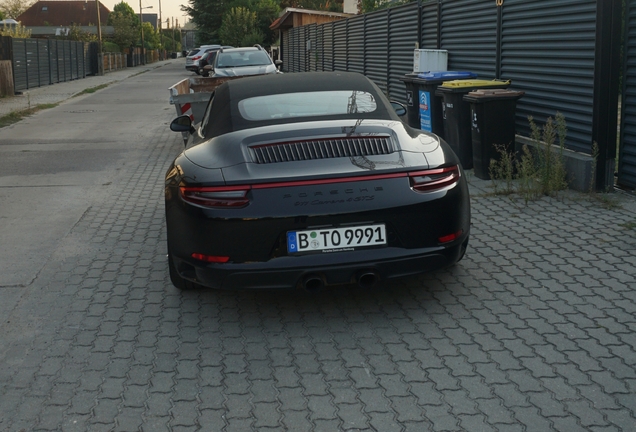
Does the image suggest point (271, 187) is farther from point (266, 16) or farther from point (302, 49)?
point (266, 16)

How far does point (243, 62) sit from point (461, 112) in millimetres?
12517

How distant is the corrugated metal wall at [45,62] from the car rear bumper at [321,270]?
90.8ft

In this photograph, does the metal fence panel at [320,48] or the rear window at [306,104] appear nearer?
the rear window at [306,104]

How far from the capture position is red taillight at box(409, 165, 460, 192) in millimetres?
4602

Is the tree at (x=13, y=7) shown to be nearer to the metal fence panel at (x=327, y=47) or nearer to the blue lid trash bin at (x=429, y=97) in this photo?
the metal fence panel at (x=327, y=47)

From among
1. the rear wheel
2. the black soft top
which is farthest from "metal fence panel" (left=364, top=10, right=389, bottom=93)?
the rear wheel

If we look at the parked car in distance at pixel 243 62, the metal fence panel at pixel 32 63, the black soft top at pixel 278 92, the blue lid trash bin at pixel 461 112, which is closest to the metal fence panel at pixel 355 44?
the parked car in distance at pixel 243 62

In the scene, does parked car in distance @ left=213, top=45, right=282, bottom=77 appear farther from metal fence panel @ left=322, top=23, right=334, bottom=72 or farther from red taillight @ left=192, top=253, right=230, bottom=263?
red taillight @ left=192, top=253, right=230, bottom=263

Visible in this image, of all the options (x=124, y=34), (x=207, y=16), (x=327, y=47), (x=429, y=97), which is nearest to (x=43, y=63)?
(x=327, y=47)

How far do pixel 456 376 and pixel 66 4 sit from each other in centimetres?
13836

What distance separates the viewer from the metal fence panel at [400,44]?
15883 millimetres

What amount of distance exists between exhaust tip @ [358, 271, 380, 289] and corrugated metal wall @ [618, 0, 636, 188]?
15.0ft

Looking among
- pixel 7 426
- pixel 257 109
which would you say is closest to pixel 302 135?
pixel 257 109

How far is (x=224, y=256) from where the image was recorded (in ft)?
14.8
